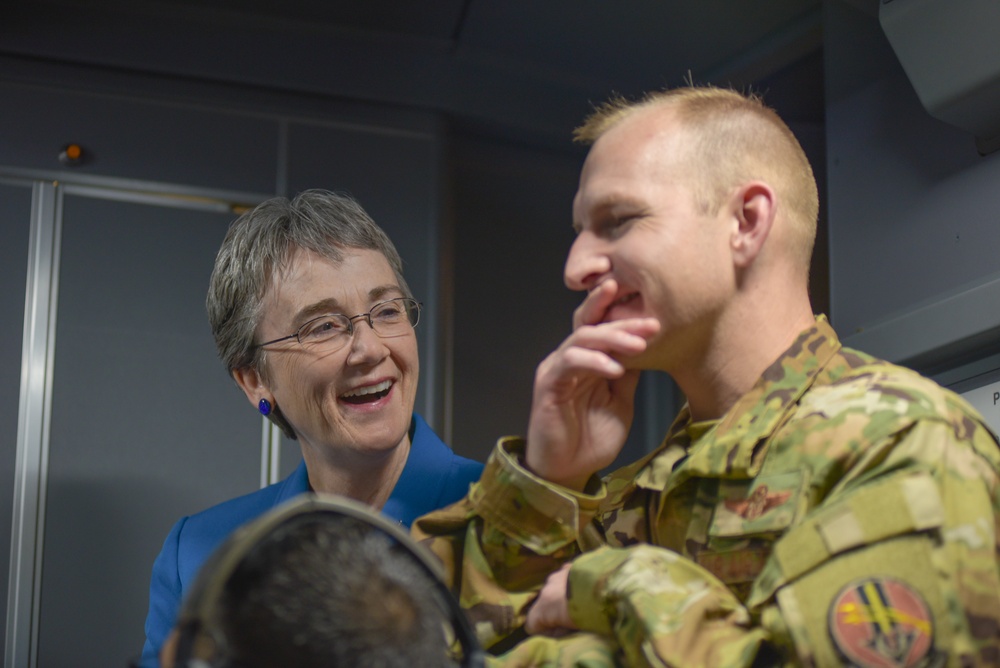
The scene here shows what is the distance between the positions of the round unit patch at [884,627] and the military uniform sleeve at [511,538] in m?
0.45

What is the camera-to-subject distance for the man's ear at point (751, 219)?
5.41ft

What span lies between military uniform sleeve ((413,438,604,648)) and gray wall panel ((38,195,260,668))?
176 cm

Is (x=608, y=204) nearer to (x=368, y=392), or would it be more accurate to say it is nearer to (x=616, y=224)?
(x=616, y=224)

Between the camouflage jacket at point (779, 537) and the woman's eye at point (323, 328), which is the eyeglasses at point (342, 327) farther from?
the camouflage jacket at point (779, 537)

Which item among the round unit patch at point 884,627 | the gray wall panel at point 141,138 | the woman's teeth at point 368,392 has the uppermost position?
the gray wall panel at point 141,138

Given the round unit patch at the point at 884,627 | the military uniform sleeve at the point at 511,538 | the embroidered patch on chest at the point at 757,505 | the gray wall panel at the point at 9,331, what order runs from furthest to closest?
1. the gray wall panel at the point at 9,331
2. the military uniform sleeve at the point at 511,538
3. the embroidered patch on chest at the point at 757,505
4. the round unit patch at the point at 884,627

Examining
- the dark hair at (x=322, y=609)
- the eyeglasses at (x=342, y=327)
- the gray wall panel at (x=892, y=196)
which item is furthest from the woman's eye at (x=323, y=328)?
the dark hair at (x=322, y=609)

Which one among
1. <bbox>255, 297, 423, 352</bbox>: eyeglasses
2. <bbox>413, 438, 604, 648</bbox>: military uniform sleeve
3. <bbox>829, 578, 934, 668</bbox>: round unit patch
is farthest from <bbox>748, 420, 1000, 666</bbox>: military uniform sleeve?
<bbox>255, 297, 423, 352</bbox>: eyeglasses

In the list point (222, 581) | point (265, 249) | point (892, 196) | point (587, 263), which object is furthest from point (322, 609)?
point (892, 196)

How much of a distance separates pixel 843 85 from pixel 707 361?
159 centimetres

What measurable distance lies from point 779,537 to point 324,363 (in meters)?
1.23

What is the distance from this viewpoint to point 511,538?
1667 millimetres

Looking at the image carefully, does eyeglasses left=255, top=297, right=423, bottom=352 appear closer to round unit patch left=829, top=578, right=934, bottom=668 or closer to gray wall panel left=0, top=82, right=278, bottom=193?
gray wall panel left=0, top=82, right=278, bottom=193

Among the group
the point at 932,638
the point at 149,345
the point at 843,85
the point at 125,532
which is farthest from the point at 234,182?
the point at 932,638
